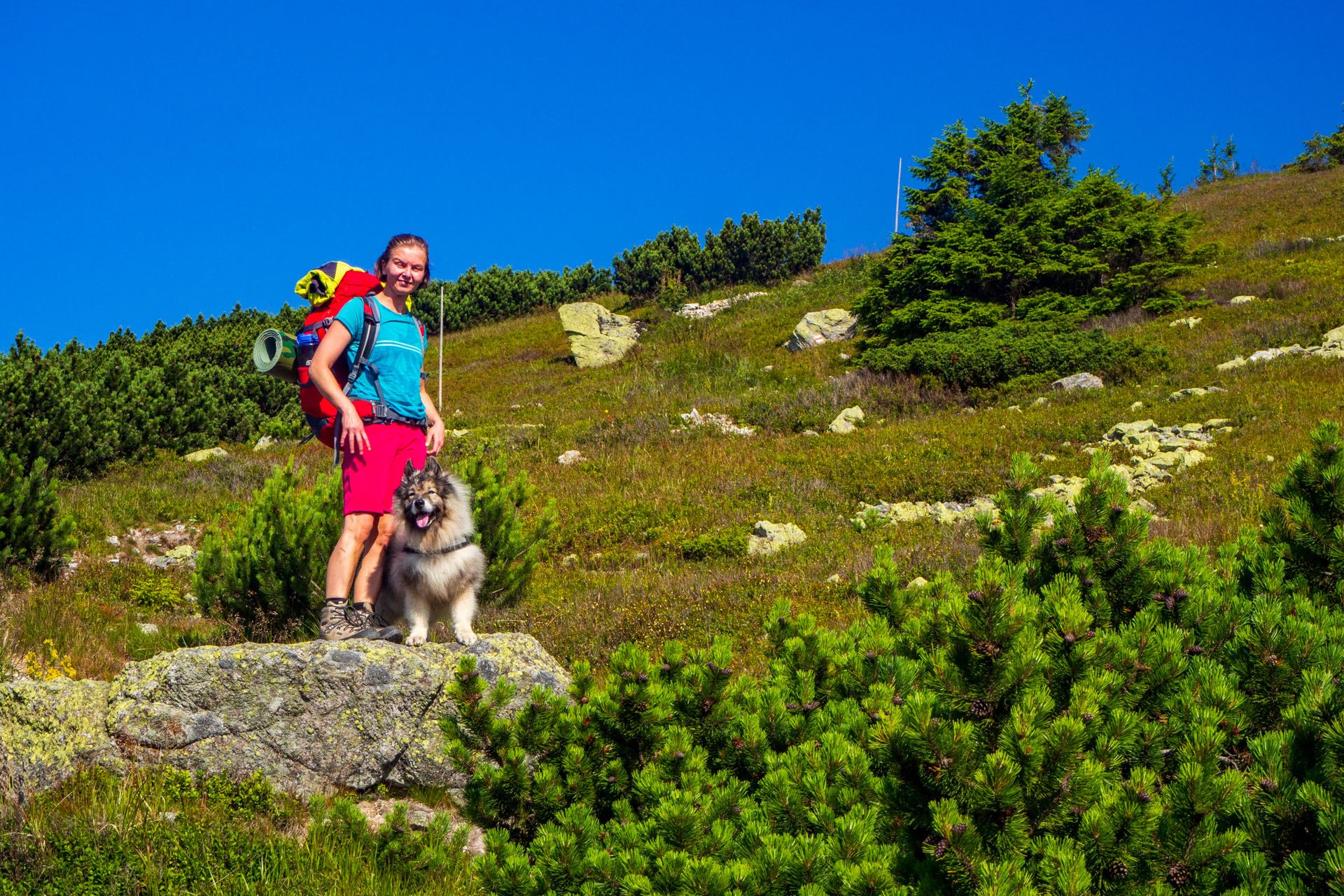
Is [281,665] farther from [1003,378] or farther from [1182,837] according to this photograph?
[1003,378]

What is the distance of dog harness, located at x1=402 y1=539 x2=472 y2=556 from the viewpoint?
4586 millimetres

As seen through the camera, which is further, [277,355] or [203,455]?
[203,455]

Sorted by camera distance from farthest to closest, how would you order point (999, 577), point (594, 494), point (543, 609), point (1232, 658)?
point (594, 494)
point (543, 609)
point (1232, 658)
point (999, 577)

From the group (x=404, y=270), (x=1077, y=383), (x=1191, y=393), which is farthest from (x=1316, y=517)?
(x=1077, y=383)

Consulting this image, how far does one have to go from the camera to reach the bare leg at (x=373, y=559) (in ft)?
15.2

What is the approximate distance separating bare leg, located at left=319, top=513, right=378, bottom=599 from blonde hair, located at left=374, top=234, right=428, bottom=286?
1222 millimetres

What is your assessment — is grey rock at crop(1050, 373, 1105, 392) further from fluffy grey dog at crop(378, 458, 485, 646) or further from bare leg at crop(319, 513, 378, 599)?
bare leg at crop(319, 513, 378, 599)

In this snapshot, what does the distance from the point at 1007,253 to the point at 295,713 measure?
1744cm

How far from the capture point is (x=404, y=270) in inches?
184

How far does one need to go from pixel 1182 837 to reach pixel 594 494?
362 inches

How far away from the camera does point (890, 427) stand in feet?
43.5

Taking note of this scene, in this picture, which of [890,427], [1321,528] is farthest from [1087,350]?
[1321,528]

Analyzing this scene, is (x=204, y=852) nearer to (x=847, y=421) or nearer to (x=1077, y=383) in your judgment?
(x=847, y=421)

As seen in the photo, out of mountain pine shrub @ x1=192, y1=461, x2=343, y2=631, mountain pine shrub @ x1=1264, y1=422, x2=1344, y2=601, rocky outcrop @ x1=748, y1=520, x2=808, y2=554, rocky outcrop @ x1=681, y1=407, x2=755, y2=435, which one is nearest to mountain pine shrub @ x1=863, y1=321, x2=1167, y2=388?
rocky outcrop @ x1=681, y1=407, x2=755, y2=435
